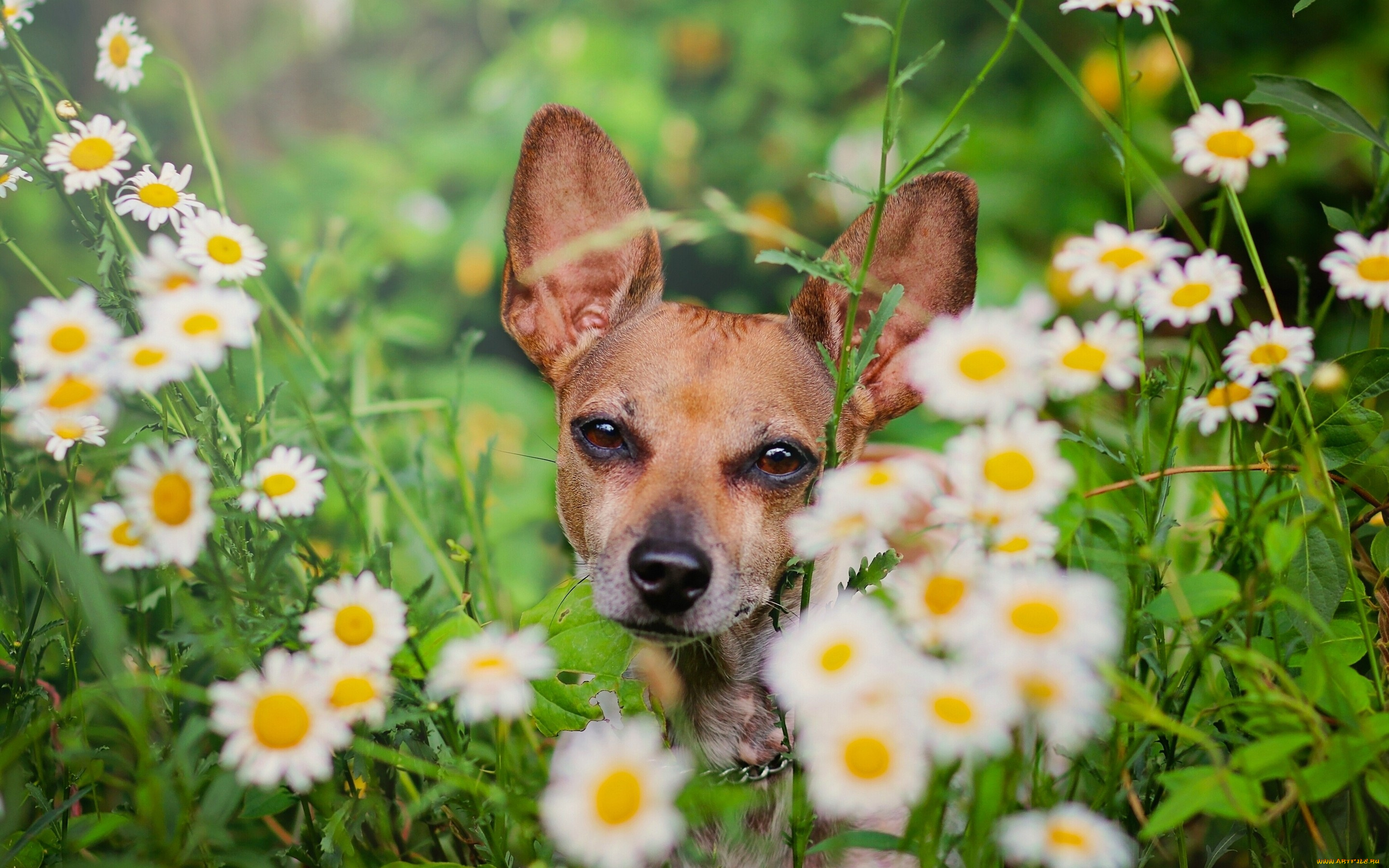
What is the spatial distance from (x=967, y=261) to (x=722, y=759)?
1.24m

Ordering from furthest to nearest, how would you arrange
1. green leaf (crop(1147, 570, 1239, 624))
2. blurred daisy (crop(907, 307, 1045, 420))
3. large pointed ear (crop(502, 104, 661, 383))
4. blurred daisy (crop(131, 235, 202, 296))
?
large pointed ear (crop(502, 104, 661, 383)), green leaf (crop(1147, 570, 1239, 624)), blurred daisy (crop(131, 235, 202, 296)), blurred daisy (crop(907, 307, 1045, 420))

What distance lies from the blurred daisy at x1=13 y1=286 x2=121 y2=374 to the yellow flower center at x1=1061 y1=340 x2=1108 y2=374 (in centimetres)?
106

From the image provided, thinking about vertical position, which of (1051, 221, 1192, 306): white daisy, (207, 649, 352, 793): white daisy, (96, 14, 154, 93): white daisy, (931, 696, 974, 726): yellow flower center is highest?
(96, 14, 154, 93): white daisy

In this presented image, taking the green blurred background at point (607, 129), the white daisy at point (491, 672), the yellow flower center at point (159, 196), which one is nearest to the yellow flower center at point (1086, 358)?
the white daisy at point (491, 672)

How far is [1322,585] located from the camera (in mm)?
1507

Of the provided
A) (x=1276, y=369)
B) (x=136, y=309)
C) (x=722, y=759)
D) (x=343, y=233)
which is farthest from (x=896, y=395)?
(x=343, y=233)

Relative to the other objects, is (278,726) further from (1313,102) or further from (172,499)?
(1313,102)

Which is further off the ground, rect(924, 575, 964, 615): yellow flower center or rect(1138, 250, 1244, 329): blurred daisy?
rect(1138, 250, 1244, 329): blurred daisy

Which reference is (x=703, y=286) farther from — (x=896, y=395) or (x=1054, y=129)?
(x=896, y=395)

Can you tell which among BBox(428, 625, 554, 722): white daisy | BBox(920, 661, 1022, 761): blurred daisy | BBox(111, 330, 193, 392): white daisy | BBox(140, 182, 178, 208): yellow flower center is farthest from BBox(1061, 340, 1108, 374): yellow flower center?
BBox(140, 182, 178, 208): yellow flower center

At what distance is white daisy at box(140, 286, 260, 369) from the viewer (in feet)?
3.29

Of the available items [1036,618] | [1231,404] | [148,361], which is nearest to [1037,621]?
[1036,618]

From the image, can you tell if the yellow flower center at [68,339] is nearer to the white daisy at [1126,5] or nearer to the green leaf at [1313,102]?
the white daisy at [1126,5]

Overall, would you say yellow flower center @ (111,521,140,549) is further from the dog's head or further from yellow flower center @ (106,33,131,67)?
yellow flower center @ (106,33,131,67)
